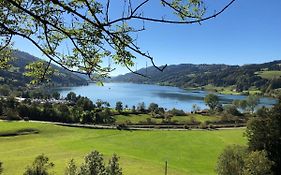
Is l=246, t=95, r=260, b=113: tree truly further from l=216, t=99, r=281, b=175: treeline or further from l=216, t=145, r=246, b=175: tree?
l=216, t=145, r=246, b=175: tree

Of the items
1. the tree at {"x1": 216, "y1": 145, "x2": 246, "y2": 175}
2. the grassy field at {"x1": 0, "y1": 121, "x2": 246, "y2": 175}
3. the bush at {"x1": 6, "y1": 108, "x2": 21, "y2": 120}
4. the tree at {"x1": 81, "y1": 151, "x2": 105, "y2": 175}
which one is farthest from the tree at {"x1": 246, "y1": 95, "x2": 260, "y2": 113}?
the tree at {"x1": 81, "y1": 151, "x2": 105, "y2": 175}

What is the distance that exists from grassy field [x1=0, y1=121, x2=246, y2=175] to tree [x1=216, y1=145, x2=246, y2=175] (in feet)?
35.0

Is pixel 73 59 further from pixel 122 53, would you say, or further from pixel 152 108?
pixel 152 108

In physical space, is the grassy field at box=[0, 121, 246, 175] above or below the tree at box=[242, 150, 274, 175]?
below

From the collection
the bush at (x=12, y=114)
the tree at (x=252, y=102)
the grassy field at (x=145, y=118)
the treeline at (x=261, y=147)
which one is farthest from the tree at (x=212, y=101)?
the treeline at (x=261, y=147)

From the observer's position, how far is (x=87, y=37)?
490 cm

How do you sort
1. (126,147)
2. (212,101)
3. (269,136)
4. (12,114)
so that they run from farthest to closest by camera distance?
(212,101), (12,114), (126,147), (269,136)

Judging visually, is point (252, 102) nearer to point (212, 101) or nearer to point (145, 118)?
point (212, 101)

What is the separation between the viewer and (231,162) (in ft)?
111

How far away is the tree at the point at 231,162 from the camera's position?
33250 millimetres

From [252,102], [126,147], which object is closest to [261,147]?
[126,147]

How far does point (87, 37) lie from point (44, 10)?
0.65m

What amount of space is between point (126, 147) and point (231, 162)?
1494 inches

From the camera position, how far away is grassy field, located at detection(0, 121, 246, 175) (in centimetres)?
4947
